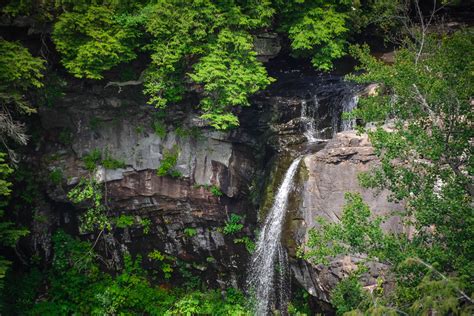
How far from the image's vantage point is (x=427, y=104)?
8.02 metres

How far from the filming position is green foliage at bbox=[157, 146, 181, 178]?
13.9 meters

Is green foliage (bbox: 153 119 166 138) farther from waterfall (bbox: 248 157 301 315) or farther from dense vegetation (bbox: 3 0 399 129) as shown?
waterfall (bbox: 248 157 301 315)

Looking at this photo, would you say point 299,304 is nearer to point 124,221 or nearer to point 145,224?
point 145,224

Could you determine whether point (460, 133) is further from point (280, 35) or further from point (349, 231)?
point (280, 35)

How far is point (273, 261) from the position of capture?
12148 millimetres

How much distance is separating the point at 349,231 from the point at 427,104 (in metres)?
3.13

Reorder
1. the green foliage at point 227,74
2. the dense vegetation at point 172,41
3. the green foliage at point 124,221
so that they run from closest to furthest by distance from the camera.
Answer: the dense vegetation at point 172,41, the green foliage at point 227,74, the green foliage at point 124,221

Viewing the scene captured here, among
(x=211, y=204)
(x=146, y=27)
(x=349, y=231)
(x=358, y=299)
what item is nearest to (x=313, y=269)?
(x=358, y=299)

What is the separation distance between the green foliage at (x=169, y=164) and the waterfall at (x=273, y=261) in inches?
155

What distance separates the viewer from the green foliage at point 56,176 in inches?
546

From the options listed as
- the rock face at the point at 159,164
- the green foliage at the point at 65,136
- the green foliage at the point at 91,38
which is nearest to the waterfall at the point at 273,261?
the rock face at the point at 159,164

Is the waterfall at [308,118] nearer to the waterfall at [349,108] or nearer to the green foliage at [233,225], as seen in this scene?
the waterfall at [349,108]

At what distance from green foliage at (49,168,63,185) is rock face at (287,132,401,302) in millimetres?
8399

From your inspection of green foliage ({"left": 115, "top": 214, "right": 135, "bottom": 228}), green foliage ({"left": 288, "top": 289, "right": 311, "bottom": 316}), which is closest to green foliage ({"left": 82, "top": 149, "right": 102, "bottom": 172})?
green foliage ({"left": 115, "top": 214, "right": 135, "bottom": 228})
